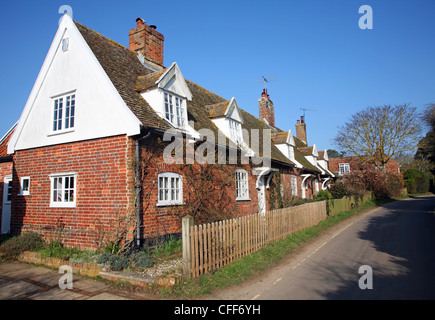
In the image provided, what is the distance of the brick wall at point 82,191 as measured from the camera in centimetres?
898

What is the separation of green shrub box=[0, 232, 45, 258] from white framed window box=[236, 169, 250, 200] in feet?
28.3

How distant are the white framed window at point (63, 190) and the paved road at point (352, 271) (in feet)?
22.0

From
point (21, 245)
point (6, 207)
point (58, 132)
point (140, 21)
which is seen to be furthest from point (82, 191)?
point (140, 21)

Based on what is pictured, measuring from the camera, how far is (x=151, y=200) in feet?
30.8

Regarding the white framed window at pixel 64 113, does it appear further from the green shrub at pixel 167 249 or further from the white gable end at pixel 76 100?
the green shrub at pixel 167 249

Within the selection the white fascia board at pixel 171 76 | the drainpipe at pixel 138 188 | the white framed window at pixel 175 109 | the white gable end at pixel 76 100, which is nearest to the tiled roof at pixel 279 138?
the white fascia board at pixel 171 76

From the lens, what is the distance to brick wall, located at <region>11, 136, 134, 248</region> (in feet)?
29.5

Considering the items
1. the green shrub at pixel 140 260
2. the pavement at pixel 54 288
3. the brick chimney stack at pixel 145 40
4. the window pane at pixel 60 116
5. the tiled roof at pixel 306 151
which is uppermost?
the brick chimney stack at pixel 145 40

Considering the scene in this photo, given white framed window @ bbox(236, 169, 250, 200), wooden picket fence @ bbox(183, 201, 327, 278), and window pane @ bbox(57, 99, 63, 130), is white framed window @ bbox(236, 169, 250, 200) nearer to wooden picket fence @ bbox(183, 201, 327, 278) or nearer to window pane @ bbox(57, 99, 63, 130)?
wooden picket fence @ bbox(183, 201, 327, 278)

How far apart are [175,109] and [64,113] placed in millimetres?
4110

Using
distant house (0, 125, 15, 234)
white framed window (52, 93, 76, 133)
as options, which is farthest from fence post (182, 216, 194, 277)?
distant house (0, 125, 15, 234)

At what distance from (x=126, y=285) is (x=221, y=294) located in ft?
7.32
